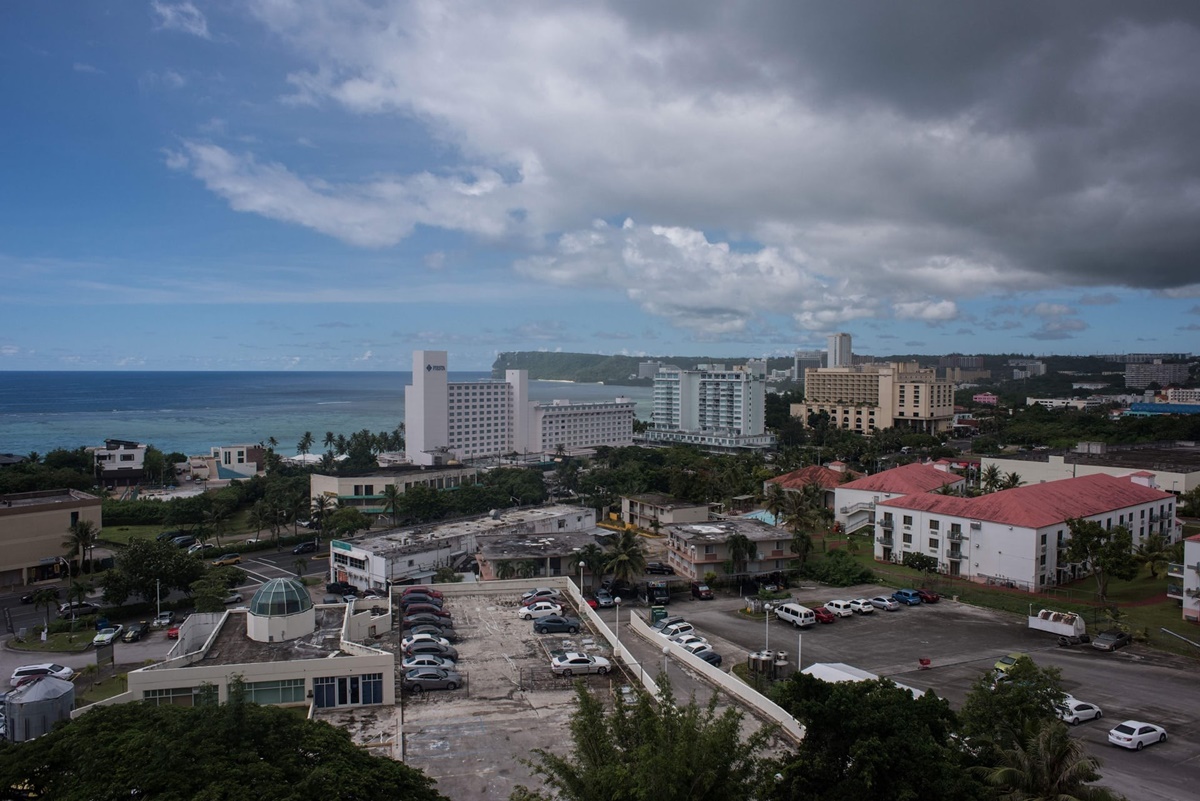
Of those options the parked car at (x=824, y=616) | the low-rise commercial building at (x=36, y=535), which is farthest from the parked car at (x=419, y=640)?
the low-rise commercial building at (x=36, y=535)

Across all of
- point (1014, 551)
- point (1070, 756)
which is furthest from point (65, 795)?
point (1014, 551)

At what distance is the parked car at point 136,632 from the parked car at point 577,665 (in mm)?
19490

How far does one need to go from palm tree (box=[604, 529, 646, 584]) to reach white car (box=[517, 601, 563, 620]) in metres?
8.13

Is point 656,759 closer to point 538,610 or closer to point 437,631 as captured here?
point 437,631

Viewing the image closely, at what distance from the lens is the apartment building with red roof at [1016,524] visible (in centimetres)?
3344

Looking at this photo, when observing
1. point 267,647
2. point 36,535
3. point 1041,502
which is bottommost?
point 36,535

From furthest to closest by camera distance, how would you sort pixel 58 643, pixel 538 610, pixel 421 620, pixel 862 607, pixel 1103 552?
pixel 862 607, pixel 1103 552, pixel 58 643, pixel 538 610, pixel 421 620

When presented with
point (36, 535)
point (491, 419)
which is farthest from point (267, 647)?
point (491, 419)

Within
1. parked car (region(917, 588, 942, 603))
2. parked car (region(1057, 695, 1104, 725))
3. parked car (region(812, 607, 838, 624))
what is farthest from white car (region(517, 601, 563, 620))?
parked car (region(917, 588, 942, 603))

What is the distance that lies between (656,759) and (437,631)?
558 inches

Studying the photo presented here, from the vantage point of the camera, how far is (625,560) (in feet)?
106

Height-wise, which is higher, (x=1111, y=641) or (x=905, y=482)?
(x=905, y=482)

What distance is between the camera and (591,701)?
33.9ft

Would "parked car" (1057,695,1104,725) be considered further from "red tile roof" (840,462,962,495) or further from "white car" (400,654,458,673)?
"red tile roof" (840,462,962,495)
